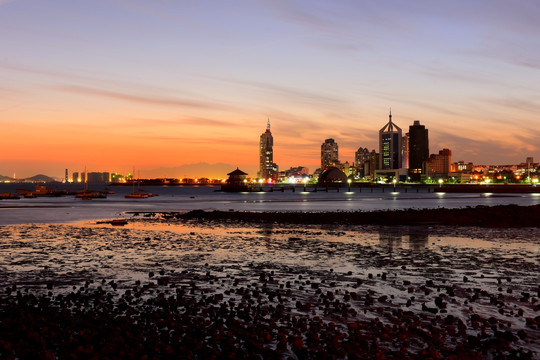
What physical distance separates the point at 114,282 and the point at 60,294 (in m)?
Answer: 2.79

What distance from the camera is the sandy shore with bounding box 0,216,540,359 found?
1242cm

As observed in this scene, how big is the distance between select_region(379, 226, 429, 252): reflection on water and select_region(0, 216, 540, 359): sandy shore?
1.80 ft

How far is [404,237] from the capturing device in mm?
38812

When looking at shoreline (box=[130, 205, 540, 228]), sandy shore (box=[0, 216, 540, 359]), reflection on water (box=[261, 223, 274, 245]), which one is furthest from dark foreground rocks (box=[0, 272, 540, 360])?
shoreline (box=[130, 205, 540, 228])

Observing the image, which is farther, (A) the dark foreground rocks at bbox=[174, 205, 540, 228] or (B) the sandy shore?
(A) the dark foreground rocks at bbox=[174, 205, 540, 228]

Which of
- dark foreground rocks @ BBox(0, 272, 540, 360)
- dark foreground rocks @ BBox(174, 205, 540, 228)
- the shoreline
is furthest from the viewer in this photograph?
dark foreground rocks @ BBox(174, 205, 540, 228)

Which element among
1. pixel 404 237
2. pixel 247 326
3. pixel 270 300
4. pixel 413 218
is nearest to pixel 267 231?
pixel 404 237

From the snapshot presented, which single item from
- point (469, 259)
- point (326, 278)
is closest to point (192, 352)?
point (326, 278)

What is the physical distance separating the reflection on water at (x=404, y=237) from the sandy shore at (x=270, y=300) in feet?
1.80

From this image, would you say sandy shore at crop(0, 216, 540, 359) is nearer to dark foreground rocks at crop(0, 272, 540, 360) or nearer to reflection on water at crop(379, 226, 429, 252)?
dark foreground rocks at crop(0, 272, 540, 360)

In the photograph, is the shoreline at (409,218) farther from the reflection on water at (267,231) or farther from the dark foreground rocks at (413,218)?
the reflection on water at (267,231)

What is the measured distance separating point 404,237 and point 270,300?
24.1m

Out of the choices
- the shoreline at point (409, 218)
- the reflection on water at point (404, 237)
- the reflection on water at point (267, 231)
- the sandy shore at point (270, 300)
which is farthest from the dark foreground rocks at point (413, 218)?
the sandy shore at point (270, 300)

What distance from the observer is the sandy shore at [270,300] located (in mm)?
12422
